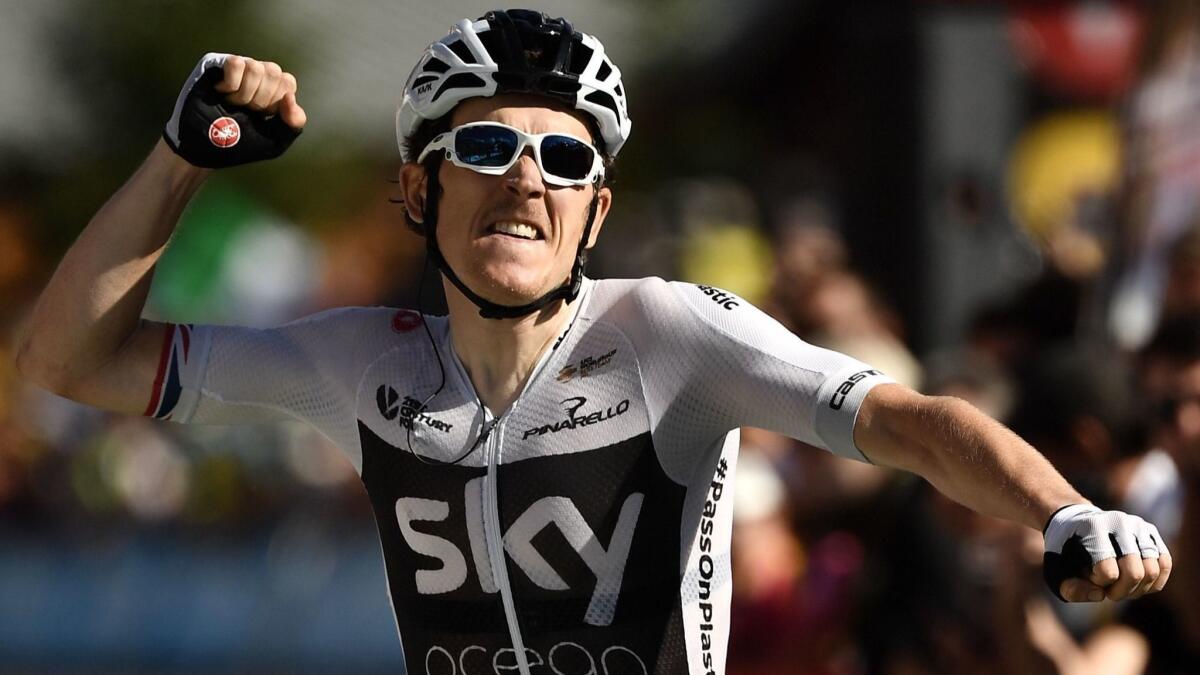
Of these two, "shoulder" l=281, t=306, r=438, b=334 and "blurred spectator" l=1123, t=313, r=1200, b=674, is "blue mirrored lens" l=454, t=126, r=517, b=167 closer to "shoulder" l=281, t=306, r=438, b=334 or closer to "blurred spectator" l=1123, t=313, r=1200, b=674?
"shoulder" l=281, t=306, r=438, b=334

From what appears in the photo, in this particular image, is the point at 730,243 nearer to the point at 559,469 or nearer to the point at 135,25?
the point at 559,469

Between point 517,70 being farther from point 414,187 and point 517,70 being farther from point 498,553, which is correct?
point 498,553

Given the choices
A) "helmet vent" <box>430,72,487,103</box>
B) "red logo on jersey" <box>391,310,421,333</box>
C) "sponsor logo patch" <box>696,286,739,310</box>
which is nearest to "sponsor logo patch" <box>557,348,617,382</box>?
"sponsor logo patch" <box>696,286,739,310</box>

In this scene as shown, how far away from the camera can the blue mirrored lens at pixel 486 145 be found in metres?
4.11

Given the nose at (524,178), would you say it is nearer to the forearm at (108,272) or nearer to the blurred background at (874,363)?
the forearm at (108,272)

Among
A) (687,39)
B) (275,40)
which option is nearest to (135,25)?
(275,40)

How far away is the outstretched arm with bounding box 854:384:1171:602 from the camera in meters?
3.24

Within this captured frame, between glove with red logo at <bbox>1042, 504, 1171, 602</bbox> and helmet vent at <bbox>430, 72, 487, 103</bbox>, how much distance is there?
1656 millimetres

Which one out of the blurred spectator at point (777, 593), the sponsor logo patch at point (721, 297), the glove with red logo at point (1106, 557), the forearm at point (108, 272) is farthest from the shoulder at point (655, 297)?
the blurred spectator at point (777, 593)

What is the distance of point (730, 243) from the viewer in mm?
11344

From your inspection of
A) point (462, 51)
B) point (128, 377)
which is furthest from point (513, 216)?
point (128, 377)

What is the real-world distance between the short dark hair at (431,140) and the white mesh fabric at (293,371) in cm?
27

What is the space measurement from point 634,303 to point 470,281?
38cm

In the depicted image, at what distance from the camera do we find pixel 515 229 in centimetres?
413
